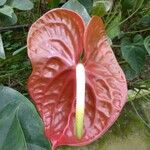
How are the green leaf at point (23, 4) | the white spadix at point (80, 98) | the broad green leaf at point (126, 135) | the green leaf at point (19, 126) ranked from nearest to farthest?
the white spadix at point (80, 98) < the green leaf at point (19, 126) < the green leaf at point (23, 4) < the broad green leaf at point (126, 135)

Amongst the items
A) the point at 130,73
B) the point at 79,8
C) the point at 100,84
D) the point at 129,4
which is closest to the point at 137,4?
the point at 129,4

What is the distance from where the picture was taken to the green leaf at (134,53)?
873 millimetres

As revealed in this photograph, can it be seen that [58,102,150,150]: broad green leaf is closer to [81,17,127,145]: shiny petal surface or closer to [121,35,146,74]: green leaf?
[121,35,146,74]: green leaf

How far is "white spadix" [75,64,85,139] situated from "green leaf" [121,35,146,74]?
0.31 metres

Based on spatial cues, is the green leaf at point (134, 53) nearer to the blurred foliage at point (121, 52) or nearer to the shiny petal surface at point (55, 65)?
the blurred foliage at point (121, 52)

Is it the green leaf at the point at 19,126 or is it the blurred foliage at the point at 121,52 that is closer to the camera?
the green leaf at the point at 19,126

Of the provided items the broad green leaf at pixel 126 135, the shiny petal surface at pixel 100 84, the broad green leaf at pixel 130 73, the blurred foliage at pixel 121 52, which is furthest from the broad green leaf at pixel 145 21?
the shiny petal surface at pixel 100 84

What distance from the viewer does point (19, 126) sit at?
67cm

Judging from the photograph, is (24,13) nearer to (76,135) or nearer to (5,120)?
(5,120)

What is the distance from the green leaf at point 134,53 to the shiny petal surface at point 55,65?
0.96ft

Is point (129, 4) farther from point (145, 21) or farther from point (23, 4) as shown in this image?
point (23, 4)

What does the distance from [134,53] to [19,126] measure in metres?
0.32

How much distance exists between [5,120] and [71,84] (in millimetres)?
143

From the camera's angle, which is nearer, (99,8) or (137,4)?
(99,8)
